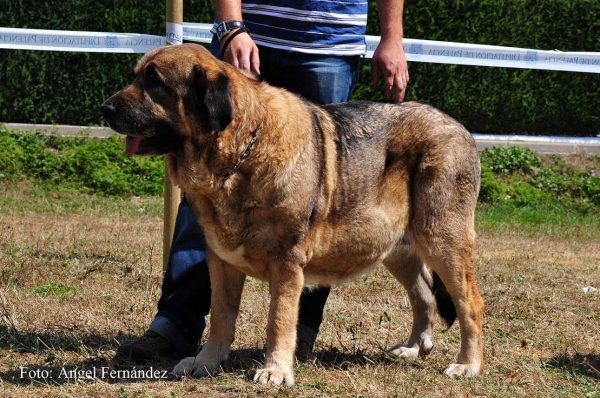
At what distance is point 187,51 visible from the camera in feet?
13.6

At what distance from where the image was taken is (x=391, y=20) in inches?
192

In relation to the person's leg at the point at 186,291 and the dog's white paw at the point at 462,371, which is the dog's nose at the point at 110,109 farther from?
the dog's white paw at the point at 462,371

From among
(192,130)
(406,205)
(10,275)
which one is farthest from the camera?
(10,275)

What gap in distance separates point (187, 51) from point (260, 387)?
5.37 ft

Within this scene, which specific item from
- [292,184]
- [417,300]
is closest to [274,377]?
[292,184]

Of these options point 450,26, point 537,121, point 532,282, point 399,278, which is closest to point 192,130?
point 399,278

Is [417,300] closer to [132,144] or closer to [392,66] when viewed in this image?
[392,66]

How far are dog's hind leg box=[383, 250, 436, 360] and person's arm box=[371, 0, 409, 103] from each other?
96 centimetres

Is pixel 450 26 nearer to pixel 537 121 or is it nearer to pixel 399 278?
pixel 537 121

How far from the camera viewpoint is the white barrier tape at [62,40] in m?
10.0

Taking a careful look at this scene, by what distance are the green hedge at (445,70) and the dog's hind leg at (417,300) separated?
24.5ft

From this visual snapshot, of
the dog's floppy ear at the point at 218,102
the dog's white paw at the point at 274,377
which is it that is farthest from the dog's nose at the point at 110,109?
the dog's white paw at the point at 274,377

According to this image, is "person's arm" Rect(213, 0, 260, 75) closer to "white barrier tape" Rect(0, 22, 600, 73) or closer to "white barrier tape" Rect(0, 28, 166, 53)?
"white barrier tape" Rect(0, 22, 600, 73)

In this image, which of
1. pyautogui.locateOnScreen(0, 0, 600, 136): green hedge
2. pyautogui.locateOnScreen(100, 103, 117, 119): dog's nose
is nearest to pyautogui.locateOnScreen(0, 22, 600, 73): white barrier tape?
pyautogui.locateOnScreen(0, 0, 600, 136): green hedge
